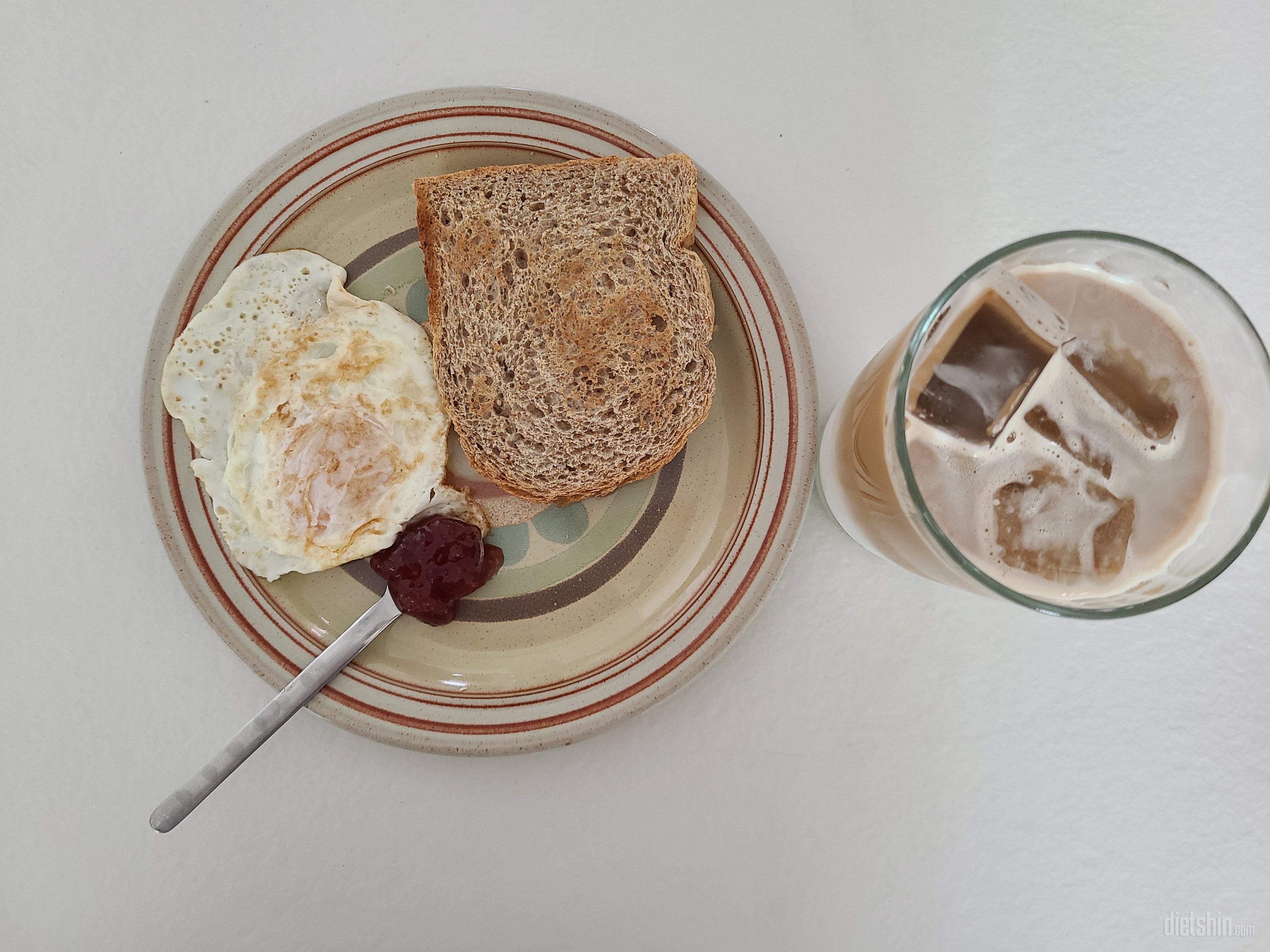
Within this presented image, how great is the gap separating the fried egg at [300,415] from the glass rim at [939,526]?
0.92m

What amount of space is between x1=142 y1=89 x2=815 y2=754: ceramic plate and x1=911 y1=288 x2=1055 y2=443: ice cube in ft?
1.03

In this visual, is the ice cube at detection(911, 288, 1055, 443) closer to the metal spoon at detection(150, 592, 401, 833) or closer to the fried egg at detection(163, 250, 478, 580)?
the fried egg at detection(163, 250, 478, 580)

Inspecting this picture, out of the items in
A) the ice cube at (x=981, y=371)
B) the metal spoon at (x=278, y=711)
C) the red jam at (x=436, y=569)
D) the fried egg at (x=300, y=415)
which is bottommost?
the metal spoon at (x=278, y=711)

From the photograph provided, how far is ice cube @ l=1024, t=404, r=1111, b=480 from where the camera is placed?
1.22 m

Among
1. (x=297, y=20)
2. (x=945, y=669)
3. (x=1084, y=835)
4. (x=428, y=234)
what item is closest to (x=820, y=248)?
(x=428, y=234)

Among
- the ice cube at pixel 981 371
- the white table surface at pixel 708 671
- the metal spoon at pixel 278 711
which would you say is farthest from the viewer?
the white table surface at pixel 708 671

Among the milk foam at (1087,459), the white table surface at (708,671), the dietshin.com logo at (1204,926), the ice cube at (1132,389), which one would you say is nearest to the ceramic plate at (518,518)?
the white table surface at (708,671)

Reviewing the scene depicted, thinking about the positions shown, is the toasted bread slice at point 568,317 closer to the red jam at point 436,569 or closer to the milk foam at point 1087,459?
the red jam at point 436,569

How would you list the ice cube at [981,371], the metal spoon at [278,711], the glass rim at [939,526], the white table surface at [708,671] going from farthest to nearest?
the white table surface at [708,671], the metal spoon at [278,711], the ice cube at [981,371], the glass rim at [939,526]

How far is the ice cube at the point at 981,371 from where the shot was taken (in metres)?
1.17

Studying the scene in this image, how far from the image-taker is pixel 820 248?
1687 millimetres

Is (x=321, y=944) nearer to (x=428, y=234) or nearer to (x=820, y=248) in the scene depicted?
(x=428, y=234)

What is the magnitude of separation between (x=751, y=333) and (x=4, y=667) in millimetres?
1786

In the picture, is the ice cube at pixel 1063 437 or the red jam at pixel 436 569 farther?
the red jam at pixel 436 569
